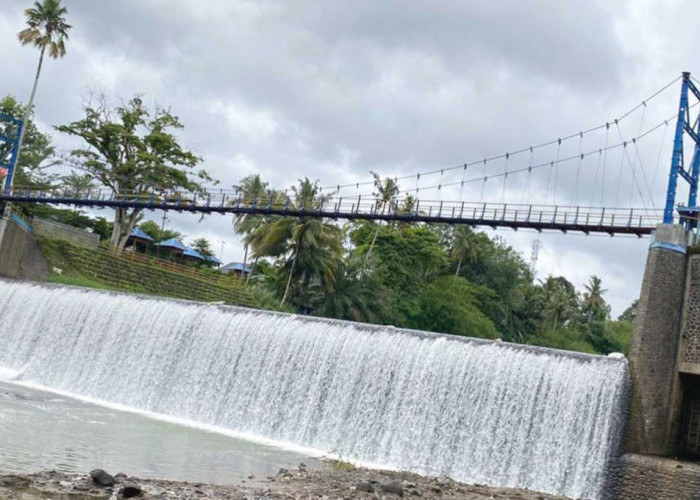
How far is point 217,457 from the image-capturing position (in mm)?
14398

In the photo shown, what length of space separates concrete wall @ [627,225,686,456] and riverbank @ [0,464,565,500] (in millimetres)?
3055

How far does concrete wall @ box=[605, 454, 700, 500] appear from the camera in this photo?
45.2 feet

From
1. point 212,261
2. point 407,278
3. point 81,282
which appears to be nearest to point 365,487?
point 81,282

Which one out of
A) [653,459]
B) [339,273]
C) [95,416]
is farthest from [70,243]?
[653,459]

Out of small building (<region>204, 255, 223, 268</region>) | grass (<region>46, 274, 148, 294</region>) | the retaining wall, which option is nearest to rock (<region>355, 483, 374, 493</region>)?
grass (<region>46, 274, 148, 294</region>)

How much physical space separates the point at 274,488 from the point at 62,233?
26.9 m

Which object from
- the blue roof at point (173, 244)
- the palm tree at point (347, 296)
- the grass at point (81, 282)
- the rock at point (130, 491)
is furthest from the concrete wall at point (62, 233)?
the rock at point (130, 491)

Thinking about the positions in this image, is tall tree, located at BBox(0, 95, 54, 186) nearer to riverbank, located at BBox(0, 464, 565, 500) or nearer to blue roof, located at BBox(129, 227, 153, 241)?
blue roof, located at BBox(129, 227, 153, 241)

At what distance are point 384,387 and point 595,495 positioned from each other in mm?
4901

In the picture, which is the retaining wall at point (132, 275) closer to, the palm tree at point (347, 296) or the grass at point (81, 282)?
the grass at point (81, 282)

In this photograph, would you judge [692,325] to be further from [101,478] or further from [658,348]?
[101,478]

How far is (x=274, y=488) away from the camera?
11039mm

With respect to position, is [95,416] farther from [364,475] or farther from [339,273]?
[339,273]

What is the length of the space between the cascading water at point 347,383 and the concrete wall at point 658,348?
419 mm
